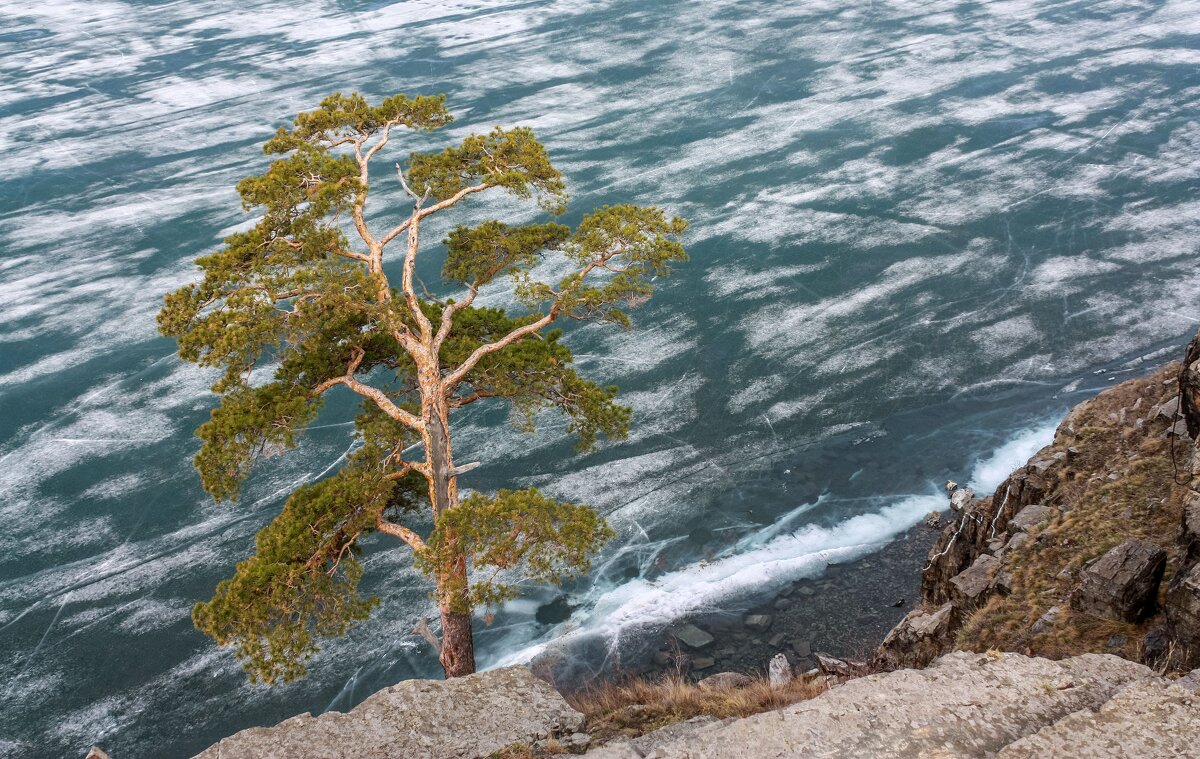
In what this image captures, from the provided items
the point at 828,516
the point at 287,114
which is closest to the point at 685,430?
the point at 828,516

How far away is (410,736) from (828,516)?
899cm

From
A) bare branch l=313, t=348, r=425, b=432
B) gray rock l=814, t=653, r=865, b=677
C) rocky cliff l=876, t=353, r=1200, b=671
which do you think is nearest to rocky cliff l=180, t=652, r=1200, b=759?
rocky cliff l=876, t=353, r=1200, b=671

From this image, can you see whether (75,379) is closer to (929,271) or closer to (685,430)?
(685,430)

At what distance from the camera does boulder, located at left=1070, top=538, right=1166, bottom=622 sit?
304 inches

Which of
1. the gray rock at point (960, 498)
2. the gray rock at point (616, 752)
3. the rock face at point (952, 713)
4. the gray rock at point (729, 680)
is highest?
the rock face at point (952, 713)

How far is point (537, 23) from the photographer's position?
149 feet

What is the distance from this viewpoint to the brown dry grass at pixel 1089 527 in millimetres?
7934

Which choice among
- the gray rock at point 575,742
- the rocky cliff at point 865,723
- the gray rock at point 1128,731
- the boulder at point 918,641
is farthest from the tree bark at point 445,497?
the gray rock at point 1128,731

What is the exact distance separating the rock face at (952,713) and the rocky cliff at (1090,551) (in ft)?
2.19

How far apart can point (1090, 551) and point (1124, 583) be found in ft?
4.38

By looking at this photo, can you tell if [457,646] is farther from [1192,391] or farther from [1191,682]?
[1192,391]

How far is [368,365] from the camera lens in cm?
1207

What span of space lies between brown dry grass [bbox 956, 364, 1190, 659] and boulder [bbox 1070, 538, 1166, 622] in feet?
0.34

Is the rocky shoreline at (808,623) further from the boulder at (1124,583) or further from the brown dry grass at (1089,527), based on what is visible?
the boulder at (1124,583)
